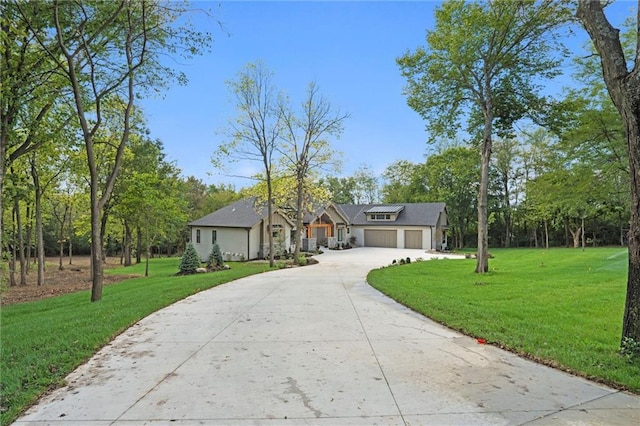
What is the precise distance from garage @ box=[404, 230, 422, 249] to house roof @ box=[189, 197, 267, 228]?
1553cm

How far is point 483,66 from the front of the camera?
45.9ft

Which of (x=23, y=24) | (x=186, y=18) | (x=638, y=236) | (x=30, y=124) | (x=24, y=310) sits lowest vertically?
(x=24, y=310)

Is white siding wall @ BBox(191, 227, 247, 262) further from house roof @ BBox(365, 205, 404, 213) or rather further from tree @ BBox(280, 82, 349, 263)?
house roof @ BBox(365, 205, 404, 213)

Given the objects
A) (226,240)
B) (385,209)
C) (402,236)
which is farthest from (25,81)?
(385,209)

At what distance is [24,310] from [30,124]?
486 centimetres

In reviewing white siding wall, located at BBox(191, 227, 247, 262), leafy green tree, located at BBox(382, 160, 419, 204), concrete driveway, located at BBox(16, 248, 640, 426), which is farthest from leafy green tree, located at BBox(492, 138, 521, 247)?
concrete driveway, located at BBox(16, 248, 640, 426)

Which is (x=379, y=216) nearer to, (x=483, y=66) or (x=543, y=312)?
(x=483, y=66)

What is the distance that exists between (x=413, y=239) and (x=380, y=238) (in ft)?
10.6

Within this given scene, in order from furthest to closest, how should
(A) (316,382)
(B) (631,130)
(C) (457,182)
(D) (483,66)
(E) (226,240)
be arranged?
(C) (457,182) < (E) (226,240) < (D) (483,66) < (B) (631,130) < (A) (316,382)

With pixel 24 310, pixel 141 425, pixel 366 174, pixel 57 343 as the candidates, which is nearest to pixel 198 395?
pixel 141 425

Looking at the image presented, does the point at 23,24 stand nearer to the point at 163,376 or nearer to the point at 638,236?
the point at 163,376

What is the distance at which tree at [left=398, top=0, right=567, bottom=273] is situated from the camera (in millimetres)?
12586

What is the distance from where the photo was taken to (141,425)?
9.80ft

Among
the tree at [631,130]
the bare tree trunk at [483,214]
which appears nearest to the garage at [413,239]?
the bare tree trunk at [483,214]
